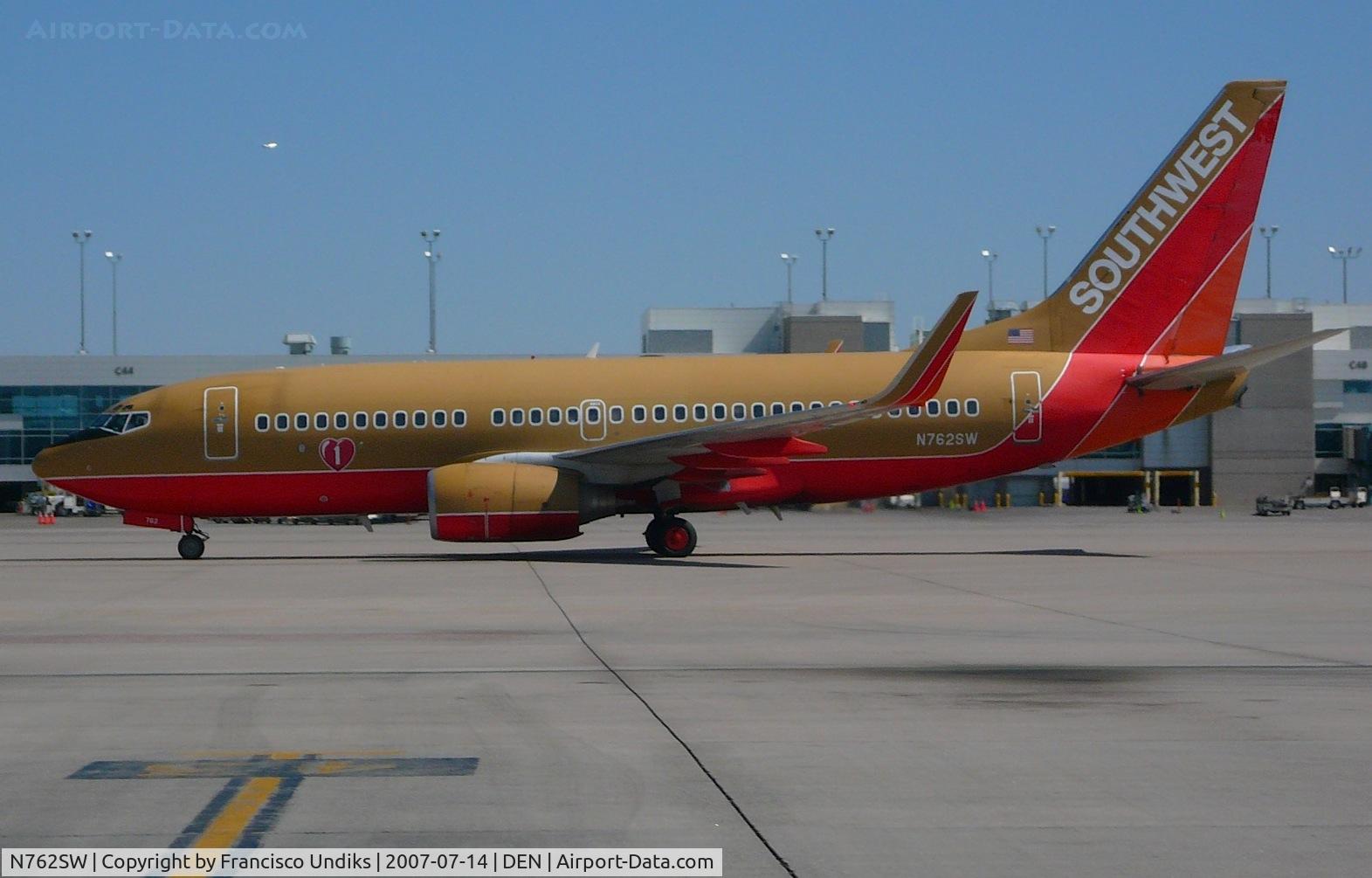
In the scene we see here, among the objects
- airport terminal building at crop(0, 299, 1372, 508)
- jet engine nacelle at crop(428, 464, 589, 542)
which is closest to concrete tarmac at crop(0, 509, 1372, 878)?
jet engine nacelle at crop(428, 464, 589, 542)

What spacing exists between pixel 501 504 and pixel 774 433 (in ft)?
16.9

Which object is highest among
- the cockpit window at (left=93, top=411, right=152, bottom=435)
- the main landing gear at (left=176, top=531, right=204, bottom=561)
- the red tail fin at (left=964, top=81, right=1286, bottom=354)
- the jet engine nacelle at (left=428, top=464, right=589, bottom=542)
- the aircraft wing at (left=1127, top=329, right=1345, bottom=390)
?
the red tail fin at (left=964, top=81, right=1286, bottom=354)

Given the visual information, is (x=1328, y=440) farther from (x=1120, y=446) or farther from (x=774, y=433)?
(x=774, y=433)

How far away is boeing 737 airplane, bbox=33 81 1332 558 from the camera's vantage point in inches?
1145

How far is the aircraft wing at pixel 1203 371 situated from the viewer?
2776cm

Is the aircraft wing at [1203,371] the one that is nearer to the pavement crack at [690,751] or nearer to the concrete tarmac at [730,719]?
the concrete tarmac at [730,719]

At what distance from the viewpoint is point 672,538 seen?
1112 inches

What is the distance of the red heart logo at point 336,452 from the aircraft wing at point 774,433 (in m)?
4.32

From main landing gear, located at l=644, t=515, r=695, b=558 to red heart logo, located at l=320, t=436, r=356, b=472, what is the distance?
6.36 meters

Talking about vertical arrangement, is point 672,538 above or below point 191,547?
above

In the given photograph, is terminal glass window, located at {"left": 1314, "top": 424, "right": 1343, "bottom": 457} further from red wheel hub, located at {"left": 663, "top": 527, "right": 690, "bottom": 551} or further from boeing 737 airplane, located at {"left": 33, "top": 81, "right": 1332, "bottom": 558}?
red wheel hub, located at {"left": 663, "top": 527, "right": 690, "bottom": 551}

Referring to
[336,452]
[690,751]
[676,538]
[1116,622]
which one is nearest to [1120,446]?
[676,538]

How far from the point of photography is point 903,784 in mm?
8078

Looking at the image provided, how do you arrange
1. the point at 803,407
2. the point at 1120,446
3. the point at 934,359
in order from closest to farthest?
the point at 934,359 < the point at 803,407 < the point at 1120,446
